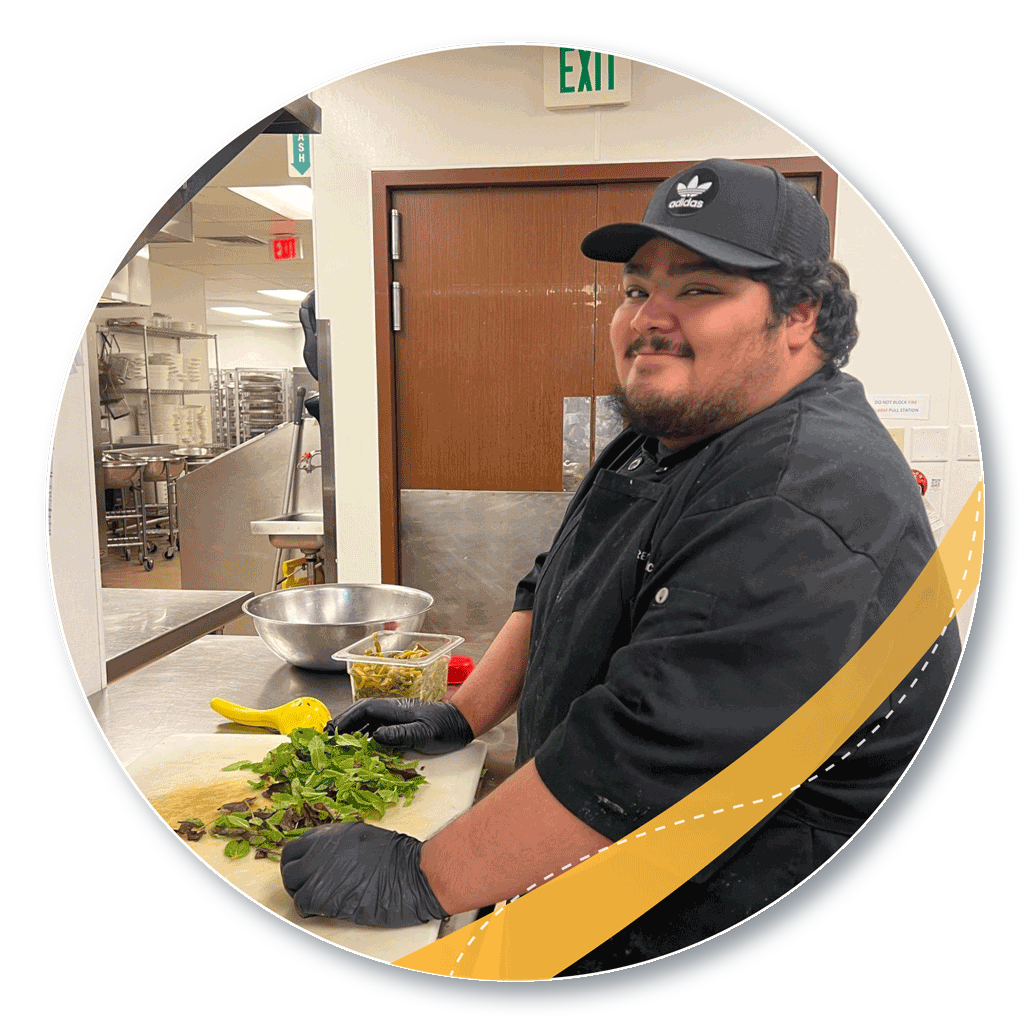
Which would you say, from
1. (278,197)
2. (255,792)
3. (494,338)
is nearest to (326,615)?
(255,792)

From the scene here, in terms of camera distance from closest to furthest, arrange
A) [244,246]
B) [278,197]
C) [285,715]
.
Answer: [285,715] → [278,197] → [244,246]

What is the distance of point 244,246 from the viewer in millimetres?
3900

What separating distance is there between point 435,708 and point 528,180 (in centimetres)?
114

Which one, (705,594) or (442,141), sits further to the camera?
(442,141)

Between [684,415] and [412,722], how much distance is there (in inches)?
14.1

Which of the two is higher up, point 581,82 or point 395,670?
point 581,82

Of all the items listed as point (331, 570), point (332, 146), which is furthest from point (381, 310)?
point (331, 570)

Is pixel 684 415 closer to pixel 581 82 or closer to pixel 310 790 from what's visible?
pixel 310 790

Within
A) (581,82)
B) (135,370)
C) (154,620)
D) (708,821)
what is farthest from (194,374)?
(708,821)

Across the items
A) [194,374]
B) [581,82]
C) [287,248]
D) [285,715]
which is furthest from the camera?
[194,374]

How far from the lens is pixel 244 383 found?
5.13 meters

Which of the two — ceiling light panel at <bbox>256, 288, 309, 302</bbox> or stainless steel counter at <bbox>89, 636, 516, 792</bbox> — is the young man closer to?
stainless steel counter at <bbox>89, 636, 516, 792</bbox>

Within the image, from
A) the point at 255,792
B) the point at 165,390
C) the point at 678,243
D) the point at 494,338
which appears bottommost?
the point at 255,792

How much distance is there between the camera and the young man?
42 centimetres
